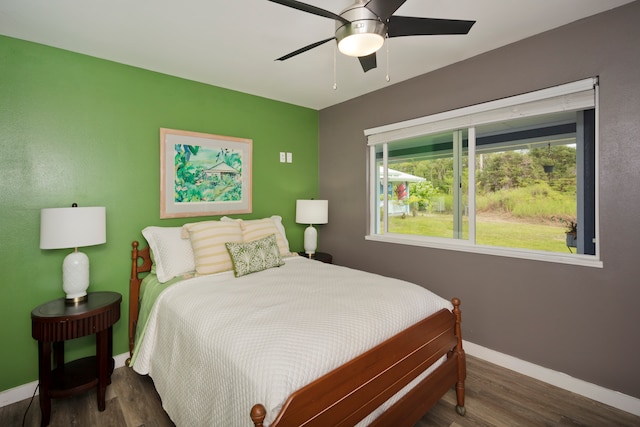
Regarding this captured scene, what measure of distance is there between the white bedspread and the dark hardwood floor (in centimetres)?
26

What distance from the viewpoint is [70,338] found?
1916mm

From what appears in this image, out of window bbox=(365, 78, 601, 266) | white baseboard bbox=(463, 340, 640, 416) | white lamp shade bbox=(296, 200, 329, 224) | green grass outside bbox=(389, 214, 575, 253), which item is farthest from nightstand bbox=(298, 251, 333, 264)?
white baseboard bbox=(463, 340, 640, 416)

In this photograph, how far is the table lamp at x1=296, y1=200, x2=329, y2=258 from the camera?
356 centimetres

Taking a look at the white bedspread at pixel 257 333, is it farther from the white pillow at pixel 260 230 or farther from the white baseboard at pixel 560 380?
the white baseboard at pixel 560 380

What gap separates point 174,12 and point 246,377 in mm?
2173

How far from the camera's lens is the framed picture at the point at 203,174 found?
283cm

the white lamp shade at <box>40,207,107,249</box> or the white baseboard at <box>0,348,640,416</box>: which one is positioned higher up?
the white lamp shade at <box>40,207,107,249</box>

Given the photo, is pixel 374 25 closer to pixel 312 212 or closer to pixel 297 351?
pixel 297 351

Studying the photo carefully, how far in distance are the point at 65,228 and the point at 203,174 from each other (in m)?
1.27

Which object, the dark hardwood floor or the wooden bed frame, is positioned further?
the dark hardwood floor

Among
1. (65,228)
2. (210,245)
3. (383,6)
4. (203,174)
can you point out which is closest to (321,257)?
(210,245)

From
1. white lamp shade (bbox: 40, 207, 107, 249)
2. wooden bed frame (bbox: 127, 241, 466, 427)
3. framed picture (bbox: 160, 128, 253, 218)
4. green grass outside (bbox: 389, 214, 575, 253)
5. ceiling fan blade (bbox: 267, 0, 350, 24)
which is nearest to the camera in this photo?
wooden bed frame (bbox: 127, 241, 466, 427)

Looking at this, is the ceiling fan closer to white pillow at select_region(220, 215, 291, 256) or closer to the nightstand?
white pillow at select_region(220, 215, 291, 256)

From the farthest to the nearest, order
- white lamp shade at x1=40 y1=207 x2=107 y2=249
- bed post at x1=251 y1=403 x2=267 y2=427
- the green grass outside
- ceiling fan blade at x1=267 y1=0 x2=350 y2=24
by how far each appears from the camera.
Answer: the green grass outside < white lamp shade at x1=40 y1=207 x2=107 y2=249 < ceiling fan blade at x1=267 y1=0 x2=350 y2=24 < bed post at x1=251 y1=403 x2=267 y2=427
